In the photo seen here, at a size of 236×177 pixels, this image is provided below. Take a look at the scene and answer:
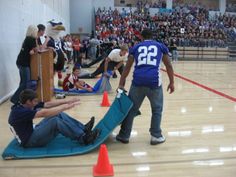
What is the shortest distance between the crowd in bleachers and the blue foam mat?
67.5 ft

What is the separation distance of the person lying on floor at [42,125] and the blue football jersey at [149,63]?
0.95m

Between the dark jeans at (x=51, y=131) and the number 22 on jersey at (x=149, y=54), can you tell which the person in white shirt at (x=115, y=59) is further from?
the dark jeans at (x=51, y=131)

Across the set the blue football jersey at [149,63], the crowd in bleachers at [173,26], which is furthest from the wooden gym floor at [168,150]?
the crowd in bleachers at [173,26]

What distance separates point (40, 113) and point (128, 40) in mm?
22644

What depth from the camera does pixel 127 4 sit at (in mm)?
34125

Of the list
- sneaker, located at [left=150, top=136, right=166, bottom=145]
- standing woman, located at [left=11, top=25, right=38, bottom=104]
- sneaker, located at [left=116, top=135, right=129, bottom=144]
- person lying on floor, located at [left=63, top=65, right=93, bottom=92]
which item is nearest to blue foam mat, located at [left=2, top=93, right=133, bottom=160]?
sneaker, located at [left=116, top=135, right=129, bottom=144]

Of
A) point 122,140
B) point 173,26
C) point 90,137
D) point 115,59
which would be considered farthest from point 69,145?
point 173,26

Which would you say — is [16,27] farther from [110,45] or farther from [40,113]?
[110,45]

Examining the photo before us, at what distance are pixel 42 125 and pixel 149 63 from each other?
1664mm

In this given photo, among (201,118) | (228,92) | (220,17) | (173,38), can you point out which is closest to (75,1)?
(173,38)

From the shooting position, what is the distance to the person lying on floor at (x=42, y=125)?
4160mm

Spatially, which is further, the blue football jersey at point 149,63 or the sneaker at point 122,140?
the sneaker at point 122,140

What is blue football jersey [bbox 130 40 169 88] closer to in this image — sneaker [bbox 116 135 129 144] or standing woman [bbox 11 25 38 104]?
sneaker [bbox 116 135 129 144]

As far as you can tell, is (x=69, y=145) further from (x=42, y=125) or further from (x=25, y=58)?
(x=25, y=58)
